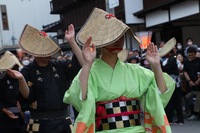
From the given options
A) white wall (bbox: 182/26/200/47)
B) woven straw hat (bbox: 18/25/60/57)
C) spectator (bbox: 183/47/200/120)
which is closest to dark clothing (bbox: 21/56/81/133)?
woven straw hat (bbox: 18/25/60/57)

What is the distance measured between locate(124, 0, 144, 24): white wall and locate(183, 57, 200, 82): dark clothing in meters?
6.23

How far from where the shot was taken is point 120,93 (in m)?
2.26

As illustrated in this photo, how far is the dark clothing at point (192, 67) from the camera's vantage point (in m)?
6.69

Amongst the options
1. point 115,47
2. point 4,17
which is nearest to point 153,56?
point 115,47

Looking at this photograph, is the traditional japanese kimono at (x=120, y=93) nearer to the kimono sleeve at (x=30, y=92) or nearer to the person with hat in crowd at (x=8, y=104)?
the kimono sleeve at (x=30, y=92)

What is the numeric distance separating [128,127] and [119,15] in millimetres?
11455

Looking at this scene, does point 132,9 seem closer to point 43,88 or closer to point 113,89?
point 43,88

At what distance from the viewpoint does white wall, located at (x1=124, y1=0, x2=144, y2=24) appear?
Answer: 12.7 meters

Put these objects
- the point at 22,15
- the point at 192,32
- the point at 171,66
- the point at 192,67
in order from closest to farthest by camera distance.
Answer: the point at 171,66, the point at 192,67, the point at 192,32, the point at 22,15

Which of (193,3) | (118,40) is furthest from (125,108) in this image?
(193,3)

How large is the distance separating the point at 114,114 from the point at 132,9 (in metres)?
11.2

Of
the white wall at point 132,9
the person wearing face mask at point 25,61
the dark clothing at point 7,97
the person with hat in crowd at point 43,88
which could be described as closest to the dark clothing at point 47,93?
the person with hat in crowd at point 43,88

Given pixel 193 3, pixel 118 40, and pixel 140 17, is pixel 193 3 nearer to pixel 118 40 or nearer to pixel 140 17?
pixel 140 17

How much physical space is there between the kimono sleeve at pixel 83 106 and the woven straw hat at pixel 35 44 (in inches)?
51.2
